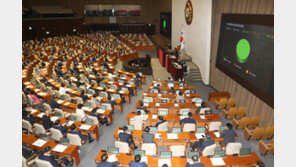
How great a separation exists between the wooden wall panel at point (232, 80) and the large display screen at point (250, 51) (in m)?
0.45

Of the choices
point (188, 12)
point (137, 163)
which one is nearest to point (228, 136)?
point (137, 163)

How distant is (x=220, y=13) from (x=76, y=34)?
31.8 metres

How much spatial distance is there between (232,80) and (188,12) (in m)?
10.6

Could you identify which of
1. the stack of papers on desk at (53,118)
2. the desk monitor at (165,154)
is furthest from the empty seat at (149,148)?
the stack of papers on desk at (53,118)

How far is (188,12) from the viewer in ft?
68.5

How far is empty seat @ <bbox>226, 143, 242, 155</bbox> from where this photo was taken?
776 cm

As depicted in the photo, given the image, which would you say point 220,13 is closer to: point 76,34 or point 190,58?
point 190,58

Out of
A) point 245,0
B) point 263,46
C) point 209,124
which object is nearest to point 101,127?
point 209,124

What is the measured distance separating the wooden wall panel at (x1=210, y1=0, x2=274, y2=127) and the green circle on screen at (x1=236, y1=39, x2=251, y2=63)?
5.61 feet

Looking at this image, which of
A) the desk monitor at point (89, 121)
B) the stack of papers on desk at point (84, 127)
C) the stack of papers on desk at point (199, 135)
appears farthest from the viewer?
the desk monitor at point (89, 121)

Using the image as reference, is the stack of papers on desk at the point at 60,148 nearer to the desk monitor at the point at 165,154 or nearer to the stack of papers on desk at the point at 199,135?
the desk monitor at the point at 165,154

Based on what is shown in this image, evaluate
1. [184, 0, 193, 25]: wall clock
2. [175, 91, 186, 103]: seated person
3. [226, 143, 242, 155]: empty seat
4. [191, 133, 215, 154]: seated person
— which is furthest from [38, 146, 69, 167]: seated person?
[184, 0, 193, 25]: wall clock

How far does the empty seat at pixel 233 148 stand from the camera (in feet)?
25.4

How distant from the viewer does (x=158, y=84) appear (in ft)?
51.1
